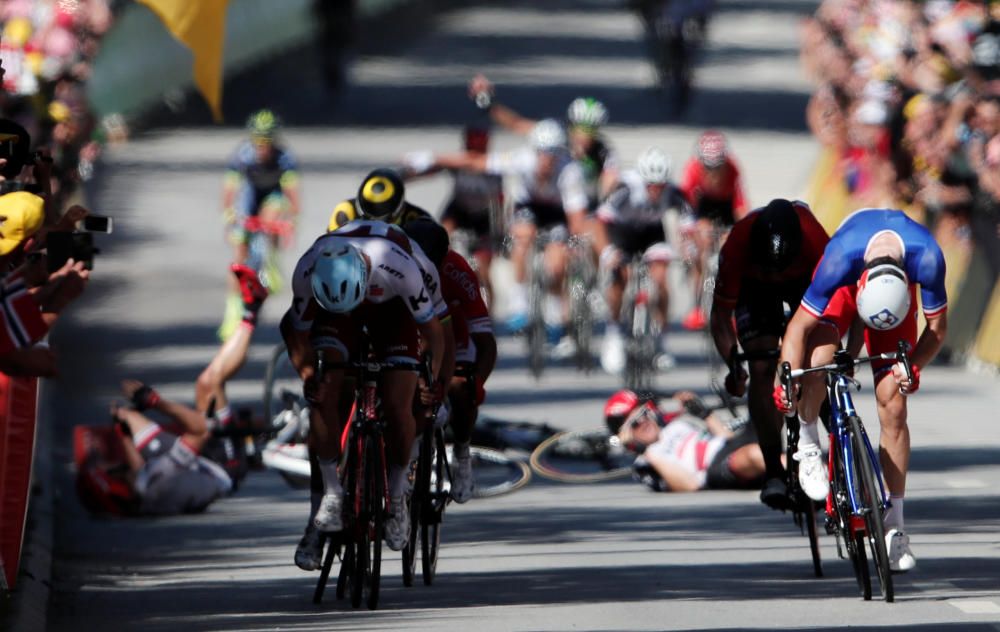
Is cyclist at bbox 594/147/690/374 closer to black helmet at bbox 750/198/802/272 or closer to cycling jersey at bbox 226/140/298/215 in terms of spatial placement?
cycling jersey at bbox 226/140/298/215

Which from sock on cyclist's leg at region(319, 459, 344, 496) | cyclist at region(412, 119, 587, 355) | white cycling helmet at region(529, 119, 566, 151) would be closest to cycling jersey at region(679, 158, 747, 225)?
cyclist at region(412, 119, 587, 355)

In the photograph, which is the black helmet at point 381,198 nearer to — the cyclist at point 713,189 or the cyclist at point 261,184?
the cyclist at point 713,189

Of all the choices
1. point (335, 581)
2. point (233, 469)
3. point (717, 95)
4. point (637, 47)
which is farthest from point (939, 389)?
point (637, 47)

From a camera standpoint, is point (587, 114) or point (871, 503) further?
point (587, 114)

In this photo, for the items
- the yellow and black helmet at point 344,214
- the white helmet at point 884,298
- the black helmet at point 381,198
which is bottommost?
the white helmet at point 884,298

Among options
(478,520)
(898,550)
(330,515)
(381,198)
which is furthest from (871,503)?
(478,520)

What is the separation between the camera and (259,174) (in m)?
23.6

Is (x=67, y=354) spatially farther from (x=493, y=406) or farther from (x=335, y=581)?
(x=335, y=581)

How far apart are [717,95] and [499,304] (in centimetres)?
1744

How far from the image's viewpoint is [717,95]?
42.7 metres

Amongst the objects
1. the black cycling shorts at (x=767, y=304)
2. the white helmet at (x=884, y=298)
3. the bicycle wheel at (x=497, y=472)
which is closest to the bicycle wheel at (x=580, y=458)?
the bicycle wheel at (x=497, y=472)

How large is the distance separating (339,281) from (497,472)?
5963 mm

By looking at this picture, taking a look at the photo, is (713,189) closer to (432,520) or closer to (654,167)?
(654,167)

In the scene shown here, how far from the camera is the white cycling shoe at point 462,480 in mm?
12672
